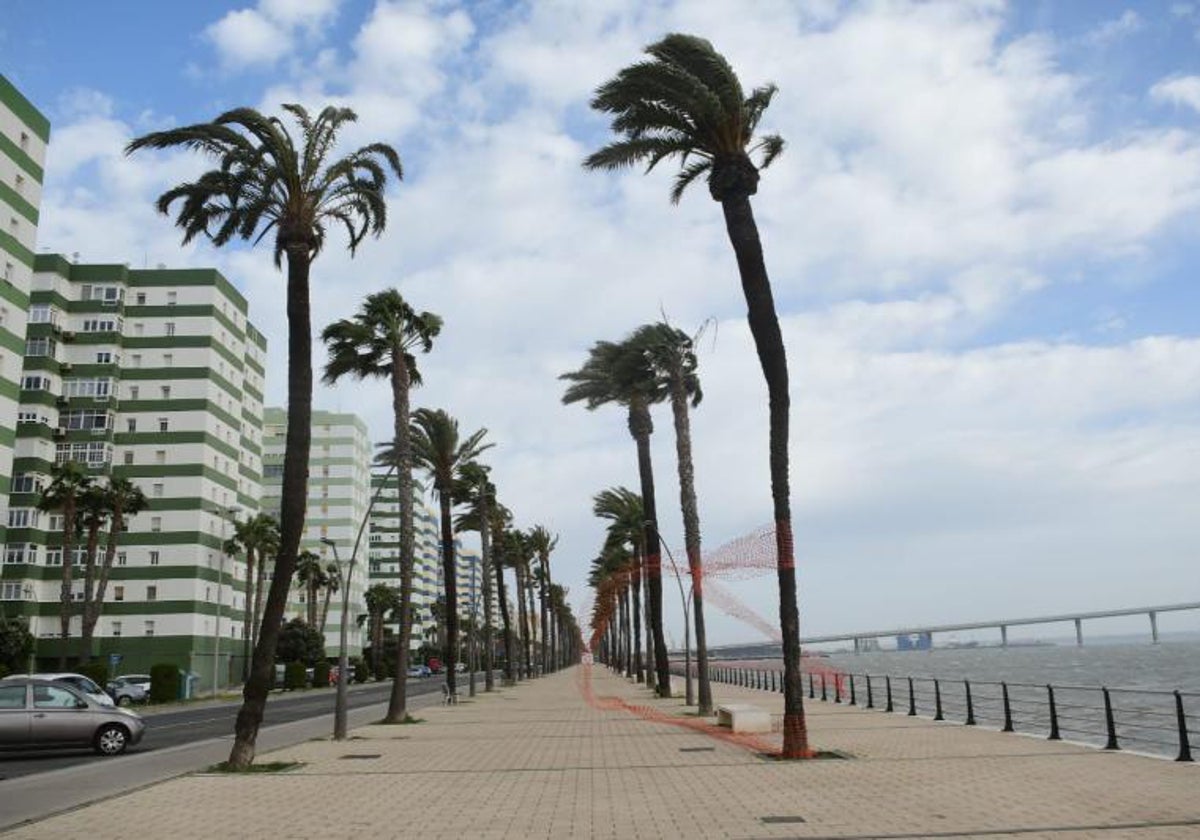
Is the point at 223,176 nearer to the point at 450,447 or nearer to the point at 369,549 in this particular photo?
the point at 450,447

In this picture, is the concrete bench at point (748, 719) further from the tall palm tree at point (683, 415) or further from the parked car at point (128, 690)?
the parked car at point (128, 690)

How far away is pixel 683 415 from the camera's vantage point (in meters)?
34.3

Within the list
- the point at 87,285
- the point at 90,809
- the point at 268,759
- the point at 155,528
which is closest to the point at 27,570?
the point at 155,528

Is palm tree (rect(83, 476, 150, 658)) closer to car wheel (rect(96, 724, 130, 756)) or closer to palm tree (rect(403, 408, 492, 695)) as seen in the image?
palm tree (rect(403, 408, 492, 695))

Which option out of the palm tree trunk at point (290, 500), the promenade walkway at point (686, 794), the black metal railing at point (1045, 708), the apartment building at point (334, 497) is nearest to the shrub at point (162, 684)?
the black metal railing at point (1045, 708)

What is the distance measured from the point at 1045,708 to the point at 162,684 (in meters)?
45.0

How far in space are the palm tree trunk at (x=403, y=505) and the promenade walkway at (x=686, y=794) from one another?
9191 millimetres

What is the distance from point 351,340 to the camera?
105ft

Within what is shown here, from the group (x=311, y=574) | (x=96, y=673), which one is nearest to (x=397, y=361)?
(x=96, y=673)

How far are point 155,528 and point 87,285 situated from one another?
65.0ft

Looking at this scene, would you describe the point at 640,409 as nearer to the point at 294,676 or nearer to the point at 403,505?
the point at 403,505

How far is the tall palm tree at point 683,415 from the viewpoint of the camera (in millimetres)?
32719

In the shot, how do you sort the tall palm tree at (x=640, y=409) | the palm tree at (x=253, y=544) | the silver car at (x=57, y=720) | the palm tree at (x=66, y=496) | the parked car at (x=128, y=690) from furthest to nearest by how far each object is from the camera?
1. the palm tree at (x=253, y=544)
2. the palm tree at (x=66, y=496)
3. the parked car at (x=128, y=690)
4. the tall palm tree at (x=640, y=409)
5. the silver car at (x=57, y=720)

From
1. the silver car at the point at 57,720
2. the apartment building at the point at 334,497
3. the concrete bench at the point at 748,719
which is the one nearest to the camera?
the silver car at the point at 57,720
